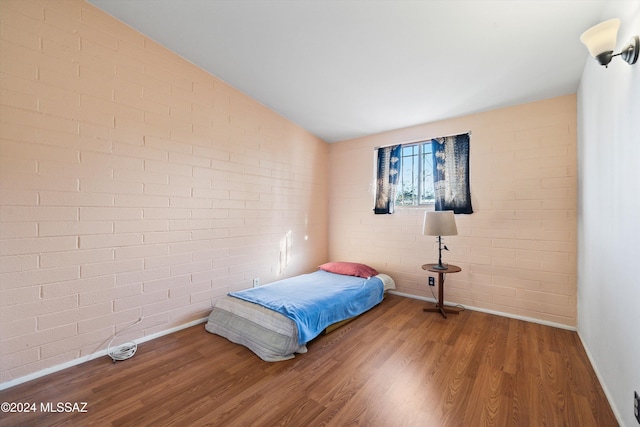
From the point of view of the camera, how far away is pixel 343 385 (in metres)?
1.84

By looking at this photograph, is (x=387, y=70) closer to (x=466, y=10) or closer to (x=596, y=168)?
(x=466, y=10)

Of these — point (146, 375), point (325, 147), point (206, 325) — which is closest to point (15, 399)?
point (146, 375)

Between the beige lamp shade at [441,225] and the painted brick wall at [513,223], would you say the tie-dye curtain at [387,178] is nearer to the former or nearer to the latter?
the painted brick wall at [513,223]

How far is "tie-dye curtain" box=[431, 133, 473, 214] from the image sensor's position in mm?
3350

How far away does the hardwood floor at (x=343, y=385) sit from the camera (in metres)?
1.54

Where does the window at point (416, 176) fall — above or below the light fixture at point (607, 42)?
below

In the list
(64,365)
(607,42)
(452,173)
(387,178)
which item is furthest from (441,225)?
(64,365)

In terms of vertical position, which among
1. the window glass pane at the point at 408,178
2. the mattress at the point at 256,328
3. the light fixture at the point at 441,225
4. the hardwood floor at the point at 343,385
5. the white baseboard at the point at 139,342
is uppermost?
the window glass pane at the point at 408,178

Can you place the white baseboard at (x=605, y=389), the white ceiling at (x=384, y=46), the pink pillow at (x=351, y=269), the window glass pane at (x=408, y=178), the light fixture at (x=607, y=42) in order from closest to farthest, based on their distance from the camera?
the light fixture at (x=607, y=42) → the white baseboard at (x=605, y=389) → the white ceiling at (x=384, y=46) → the pink pillow at (x=351, y=269) → the window glass pane at (x=408, y=178)

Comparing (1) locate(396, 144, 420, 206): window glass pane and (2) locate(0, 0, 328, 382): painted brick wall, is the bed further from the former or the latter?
(1) locate(396, 144, 420, 206): window glass pane

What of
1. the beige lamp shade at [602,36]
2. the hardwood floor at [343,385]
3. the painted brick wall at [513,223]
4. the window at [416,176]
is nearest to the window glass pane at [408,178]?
the window at [416,176]

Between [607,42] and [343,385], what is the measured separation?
8.56 ft

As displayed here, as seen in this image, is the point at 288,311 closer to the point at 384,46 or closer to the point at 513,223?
the point at 384,46

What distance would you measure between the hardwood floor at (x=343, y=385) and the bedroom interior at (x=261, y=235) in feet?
0.05
